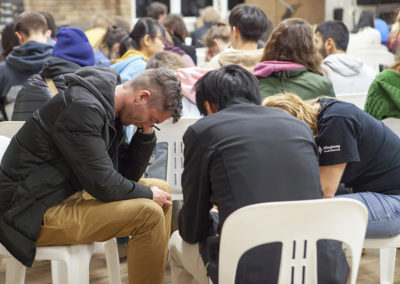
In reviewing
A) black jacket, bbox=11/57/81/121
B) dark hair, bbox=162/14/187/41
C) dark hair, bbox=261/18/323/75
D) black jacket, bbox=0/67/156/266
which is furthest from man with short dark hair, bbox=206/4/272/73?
dark hair, bbox=162/14/187/41

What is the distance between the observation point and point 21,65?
394 centimetres

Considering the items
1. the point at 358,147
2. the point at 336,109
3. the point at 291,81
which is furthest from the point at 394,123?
the point at 336,109

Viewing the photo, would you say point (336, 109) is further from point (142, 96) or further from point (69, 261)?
point (69, 261)

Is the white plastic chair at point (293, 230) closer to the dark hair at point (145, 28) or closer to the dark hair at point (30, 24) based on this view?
the dark hair at point (145, 28)

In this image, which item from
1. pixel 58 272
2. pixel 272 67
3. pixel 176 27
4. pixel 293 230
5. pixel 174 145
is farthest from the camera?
pixel 176 27

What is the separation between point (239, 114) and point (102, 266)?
5.17ft

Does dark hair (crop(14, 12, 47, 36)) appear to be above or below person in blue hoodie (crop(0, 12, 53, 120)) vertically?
above

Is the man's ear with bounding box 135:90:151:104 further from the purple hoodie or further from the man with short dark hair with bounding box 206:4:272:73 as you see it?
the man with short dark hair with bounding box 206:4:272:73

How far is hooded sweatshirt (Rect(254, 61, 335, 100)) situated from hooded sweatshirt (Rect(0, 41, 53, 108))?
62.4 inches

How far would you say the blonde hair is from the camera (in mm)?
2217

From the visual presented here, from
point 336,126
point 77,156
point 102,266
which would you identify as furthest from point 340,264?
point 102,266

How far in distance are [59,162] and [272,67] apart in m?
1.39

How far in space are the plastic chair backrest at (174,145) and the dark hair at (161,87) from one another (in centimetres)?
46

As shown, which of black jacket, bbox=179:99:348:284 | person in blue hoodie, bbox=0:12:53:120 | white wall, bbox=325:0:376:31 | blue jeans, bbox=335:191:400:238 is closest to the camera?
black jacket, bbox=179:99:348:284
